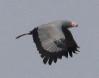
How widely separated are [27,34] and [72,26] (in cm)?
98

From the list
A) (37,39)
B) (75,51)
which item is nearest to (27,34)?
(37,39)

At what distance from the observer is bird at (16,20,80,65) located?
13312 millimetres

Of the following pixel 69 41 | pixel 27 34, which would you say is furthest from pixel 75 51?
pixel 27 34

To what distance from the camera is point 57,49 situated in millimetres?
13508

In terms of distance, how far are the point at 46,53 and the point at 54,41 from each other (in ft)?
1.07

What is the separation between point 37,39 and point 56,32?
17.8 inches

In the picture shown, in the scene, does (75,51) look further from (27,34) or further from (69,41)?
(27,34)

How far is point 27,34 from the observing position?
13.5 metres

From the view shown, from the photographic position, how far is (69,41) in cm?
1378

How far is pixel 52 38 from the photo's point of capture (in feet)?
44.1

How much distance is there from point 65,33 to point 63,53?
0.45 metres

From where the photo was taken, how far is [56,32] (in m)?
13.5

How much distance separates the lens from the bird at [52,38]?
13.3 meters

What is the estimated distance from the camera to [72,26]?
1334cm
